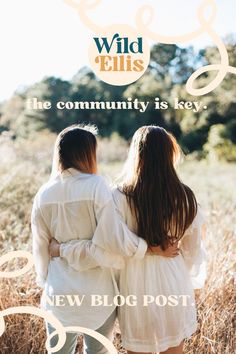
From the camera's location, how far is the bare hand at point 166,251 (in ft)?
5.97

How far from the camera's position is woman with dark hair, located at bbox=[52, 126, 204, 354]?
1.80m

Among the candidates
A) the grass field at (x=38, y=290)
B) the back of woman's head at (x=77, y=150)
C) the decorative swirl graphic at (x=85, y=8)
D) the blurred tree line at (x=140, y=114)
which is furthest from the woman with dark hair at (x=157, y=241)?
the blurred tree line at (x=140, y=114)

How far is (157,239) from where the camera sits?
1.81 m

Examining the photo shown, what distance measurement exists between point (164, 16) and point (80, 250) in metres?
1.15

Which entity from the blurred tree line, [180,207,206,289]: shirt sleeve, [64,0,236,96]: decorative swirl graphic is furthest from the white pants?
the blurred tree line

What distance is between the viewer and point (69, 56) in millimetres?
2783

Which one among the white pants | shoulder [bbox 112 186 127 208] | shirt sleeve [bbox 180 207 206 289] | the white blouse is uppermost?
shoulder [bbox 112 186 127 208]

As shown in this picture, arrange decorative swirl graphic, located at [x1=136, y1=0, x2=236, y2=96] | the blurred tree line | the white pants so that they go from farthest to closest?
the blurred tree line < decorative swirl graphic, located at [x1=136, y1=0, x2=236, y2=96] < the white pants

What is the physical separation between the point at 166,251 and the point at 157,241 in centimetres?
6

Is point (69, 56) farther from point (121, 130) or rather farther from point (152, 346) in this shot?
point (121, 130)

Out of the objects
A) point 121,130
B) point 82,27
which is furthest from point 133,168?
point 121,130

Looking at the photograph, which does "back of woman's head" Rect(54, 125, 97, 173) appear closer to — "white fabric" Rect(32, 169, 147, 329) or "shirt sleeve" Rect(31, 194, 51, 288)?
"white fabric" Rect(32, 169, 147, 329)

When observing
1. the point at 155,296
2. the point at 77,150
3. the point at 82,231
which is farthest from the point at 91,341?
the point at 77,150

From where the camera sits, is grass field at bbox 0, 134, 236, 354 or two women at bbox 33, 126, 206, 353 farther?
grass field at bbox 0, 134, 236, 354
